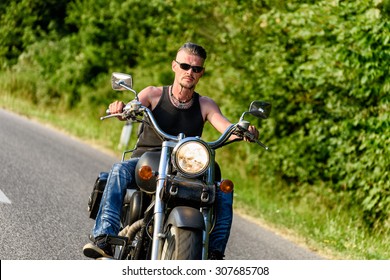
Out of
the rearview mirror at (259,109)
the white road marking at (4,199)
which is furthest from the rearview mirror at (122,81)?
the white road marking at (4,199)

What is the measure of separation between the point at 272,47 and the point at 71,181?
15.9 feet

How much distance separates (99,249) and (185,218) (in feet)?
2.95

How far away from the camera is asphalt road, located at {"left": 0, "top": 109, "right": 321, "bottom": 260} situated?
23.2 feet

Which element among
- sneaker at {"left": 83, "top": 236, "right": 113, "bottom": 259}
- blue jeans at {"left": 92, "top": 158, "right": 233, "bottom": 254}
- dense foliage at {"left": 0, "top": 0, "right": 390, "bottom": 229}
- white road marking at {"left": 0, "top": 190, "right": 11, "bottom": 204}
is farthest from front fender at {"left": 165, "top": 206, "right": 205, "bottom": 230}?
dense foliage at {"left": 0, "top": 0, "right": 390, "bottom": 229}

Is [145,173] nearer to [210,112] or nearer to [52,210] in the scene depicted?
[210,112]

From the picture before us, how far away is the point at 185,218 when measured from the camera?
5.04m

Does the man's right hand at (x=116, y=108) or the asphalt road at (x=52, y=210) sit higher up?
the man's right hand at (x=116, y=108)

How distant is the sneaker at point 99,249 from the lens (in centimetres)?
563

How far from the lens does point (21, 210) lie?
830 cm

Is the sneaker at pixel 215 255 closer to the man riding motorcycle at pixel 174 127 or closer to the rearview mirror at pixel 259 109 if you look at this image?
the man riding motorcycle at pixel 174 127

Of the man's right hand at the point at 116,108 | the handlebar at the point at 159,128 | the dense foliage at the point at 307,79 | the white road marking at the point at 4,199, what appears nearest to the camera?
the handlebar at the point at 159,128

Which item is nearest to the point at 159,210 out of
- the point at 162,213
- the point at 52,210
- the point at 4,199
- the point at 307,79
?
the point at 162,213

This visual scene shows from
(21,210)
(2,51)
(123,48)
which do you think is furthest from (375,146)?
(2,51)

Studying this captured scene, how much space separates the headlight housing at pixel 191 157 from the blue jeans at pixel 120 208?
46 centimetres
